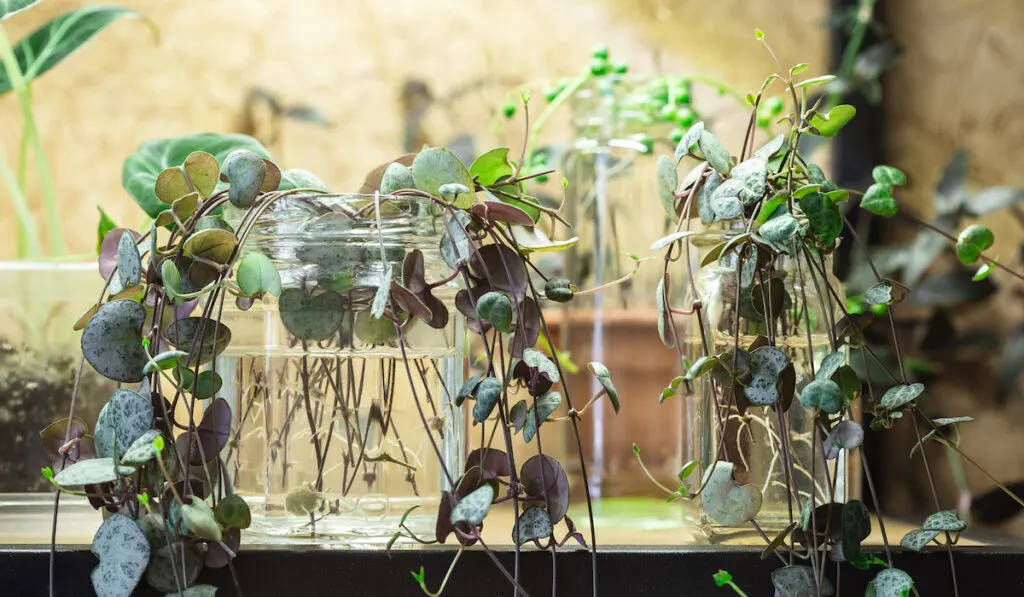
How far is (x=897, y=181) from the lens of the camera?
490 millimetres

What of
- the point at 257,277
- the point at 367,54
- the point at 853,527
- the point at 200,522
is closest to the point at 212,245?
the point at 257,277

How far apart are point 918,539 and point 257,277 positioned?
0.35 meters

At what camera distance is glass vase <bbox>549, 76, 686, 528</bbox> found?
0.74 m

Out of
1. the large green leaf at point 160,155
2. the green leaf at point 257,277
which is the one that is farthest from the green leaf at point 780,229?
the large green leaf at point 160,155

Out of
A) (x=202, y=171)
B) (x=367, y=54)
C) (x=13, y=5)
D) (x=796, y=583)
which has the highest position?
(x=367, y=54)

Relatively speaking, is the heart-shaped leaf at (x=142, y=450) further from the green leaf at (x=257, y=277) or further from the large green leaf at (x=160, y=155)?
the large green leaf at (x=160, y=155)

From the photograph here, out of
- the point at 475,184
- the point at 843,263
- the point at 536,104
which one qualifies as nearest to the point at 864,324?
the point at 475,184

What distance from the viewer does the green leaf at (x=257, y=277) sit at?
42 centimetres

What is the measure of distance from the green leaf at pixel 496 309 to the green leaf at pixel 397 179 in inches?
3.2

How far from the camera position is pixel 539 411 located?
1.38ft

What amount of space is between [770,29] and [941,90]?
0.20m

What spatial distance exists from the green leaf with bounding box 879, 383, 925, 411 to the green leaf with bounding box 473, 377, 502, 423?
0.64 ft

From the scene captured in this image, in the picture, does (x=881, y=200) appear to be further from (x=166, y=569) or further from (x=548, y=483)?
(x=166, y=569)

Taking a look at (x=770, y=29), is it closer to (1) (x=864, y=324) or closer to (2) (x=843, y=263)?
(2) (x=843, y=263)
